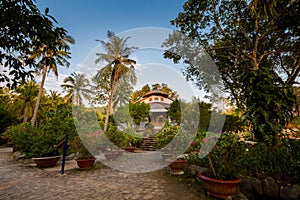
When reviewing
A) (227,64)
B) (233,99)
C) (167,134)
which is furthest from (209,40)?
(167,134)

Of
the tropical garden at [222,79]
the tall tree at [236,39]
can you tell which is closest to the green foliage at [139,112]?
the tropical garden at [222,79]

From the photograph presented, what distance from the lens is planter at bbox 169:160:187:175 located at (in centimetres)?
423

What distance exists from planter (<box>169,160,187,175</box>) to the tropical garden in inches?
11.1

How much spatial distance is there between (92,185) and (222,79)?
7013mm

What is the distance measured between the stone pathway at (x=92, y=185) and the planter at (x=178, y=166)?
0.20m

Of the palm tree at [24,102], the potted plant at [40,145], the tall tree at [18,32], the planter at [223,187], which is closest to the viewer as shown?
the tall tree at [18,32]

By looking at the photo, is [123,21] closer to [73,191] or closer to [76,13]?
[76,13]

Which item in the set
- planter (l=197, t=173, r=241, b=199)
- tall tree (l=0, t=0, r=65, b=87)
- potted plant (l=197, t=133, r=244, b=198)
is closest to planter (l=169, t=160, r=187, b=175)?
potted plant (l=197, t=133, r=244, b=198)

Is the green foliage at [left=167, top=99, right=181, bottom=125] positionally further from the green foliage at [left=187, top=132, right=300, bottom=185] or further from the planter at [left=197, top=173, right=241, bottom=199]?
the planter at [left=197, top=173, right=241, bottom=199]

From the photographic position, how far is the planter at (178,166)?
4234 mm

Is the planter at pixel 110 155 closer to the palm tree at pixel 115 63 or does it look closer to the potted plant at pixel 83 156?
the potted plant at pixel 83 156

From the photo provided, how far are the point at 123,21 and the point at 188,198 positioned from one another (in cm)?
533

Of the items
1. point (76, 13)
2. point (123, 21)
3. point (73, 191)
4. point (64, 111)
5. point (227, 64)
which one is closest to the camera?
point (73, 191)

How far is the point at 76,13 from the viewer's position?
4.53 meters
